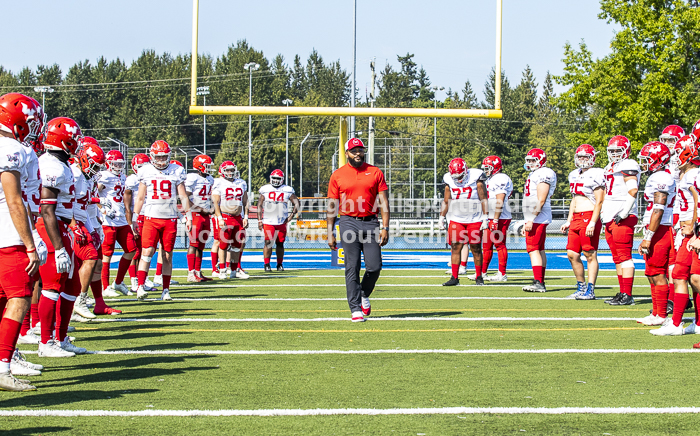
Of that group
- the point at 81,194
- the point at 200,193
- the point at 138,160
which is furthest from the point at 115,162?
the point at 81,194

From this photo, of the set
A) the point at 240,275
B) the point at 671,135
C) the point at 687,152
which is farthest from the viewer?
the point at 240,275

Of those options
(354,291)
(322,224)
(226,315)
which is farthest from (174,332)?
(322,224)

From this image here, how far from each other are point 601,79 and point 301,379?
92.1ft

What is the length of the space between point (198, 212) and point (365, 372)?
803cm

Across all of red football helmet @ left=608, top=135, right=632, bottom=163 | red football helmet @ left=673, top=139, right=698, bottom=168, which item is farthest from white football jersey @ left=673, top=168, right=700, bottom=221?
red football helmet @ left=608, top=135, right=632, bottom=163

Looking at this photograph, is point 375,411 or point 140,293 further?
point 140,293

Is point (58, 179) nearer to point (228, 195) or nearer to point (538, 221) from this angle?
point (538, 221)

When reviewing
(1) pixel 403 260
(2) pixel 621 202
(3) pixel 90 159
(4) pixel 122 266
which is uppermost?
(3) pixel 90 159

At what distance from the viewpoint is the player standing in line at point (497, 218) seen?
12.2 metres

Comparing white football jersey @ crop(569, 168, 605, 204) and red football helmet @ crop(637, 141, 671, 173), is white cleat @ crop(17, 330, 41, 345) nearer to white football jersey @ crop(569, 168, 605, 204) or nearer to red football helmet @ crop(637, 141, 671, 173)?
red football helmet @ crop(637, 141, 671, 173)

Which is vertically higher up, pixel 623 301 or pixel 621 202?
pixel 621 202

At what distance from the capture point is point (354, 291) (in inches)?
299

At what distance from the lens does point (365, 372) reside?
16.9ft

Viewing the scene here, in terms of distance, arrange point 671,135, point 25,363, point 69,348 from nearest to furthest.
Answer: point 25,363, point 69,348, point 671,135
